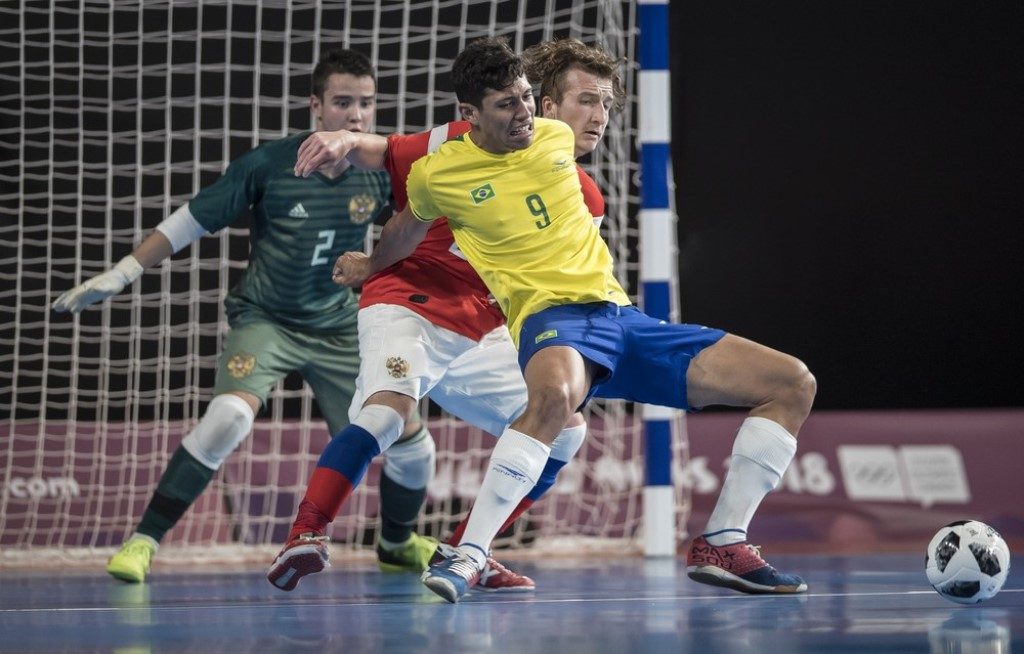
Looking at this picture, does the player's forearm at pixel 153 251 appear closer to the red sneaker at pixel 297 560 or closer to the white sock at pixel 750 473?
the red sneaker at pixel 297 560

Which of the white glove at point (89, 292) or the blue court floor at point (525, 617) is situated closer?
the blue court floor at point (525, 617)

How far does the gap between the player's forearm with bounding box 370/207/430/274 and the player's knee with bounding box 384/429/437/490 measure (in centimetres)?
110

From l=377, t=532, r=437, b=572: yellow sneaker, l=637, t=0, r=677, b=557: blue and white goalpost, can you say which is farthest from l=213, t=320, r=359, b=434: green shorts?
l=637, t=0, r=677, b=557: blue and white goalpost

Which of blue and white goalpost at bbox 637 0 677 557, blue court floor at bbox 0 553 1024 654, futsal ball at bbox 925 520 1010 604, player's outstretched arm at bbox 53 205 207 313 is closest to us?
blue court floor at bbox 0 553 1024 654

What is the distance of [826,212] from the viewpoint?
839 centimetres

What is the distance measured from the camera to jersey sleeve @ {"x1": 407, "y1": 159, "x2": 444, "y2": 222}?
360 cm

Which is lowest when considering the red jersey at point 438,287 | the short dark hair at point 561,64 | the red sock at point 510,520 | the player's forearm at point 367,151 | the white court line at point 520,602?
the white court line at point 520,602

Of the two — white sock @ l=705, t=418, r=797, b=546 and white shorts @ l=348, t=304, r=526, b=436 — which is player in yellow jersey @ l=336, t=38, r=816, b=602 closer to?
white sock @ l=705, t=418, r=797, b=546

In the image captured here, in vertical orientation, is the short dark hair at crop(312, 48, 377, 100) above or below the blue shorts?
above

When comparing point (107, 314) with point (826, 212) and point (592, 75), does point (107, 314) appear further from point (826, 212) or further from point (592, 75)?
point (826, 212)

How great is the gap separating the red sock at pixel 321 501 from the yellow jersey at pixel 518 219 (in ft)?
2.05

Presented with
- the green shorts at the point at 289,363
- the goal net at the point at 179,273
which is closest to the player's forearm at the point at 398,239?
the green shorts at the point at 289,363

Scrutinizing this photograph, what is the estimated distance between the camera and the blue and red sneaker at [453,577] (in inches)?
127

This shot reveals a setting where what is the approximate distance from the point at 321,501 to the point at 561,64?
4.84ft
